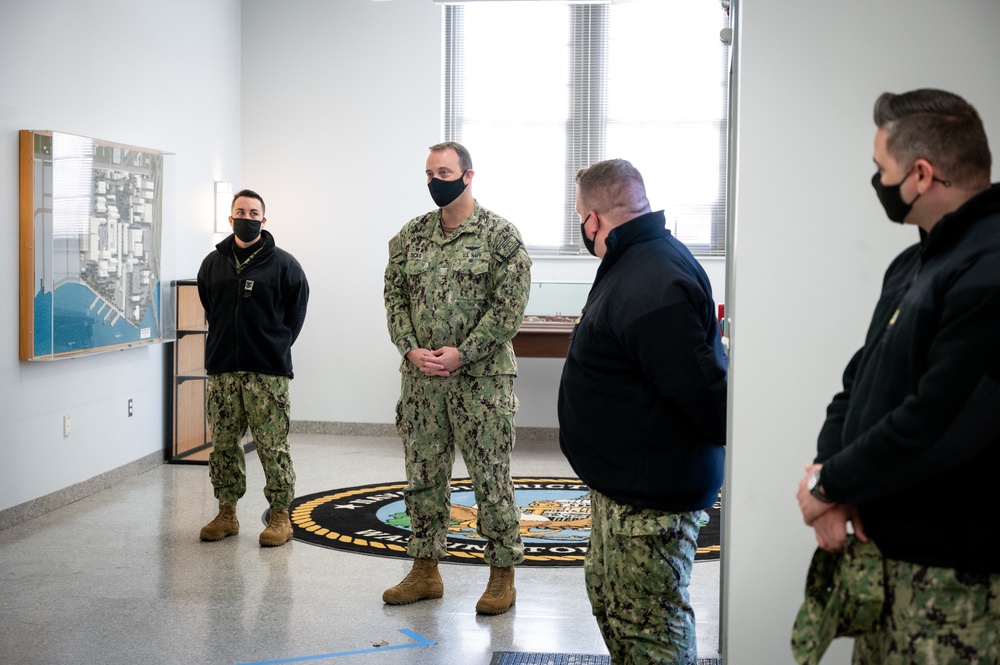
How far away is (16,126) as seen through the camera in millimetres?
5434

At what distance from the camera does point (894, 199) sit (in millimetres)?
1728

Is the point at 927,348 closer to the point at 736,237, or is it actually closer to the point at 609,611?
the point at 736,237

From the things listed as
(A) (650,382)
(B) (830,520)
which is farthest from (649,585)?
(B) (830,520)

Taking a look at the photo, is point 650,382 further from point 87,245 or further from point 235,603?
point 87,245

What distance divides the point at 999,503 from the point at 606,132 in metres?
7.02

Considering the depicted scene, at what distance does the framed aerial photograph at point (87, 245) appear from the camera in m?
5.52

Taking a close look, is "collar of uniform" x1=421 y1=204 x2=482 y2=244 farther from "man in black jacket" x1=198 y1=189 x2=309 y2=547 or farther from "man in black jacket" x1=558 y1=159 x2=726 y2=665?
"man in black jacket" x1=558 y1=159 x2=726 y2=665

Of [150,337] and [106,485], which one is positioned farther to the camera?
[150,337]

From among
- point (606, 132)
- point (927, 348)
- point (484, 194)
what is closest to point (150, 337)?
point (484, 194)

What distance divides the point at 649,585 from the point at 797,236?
87cm

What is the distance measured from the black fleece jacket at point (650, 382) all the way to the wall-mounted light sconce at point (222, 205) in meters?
5.84

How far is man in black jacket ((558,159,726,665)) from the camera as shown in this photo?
2.42 m

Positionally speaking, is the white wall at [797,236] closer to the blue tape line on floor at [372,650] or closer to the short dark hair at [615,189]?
the short dark hair at [615,189]

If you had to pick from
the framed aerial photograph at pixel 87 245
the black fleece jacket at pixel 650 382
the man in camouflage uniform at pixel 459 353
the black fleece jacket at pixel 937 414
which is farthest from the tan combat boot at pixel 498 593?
the framed aerial photograph at pixel 87 245
